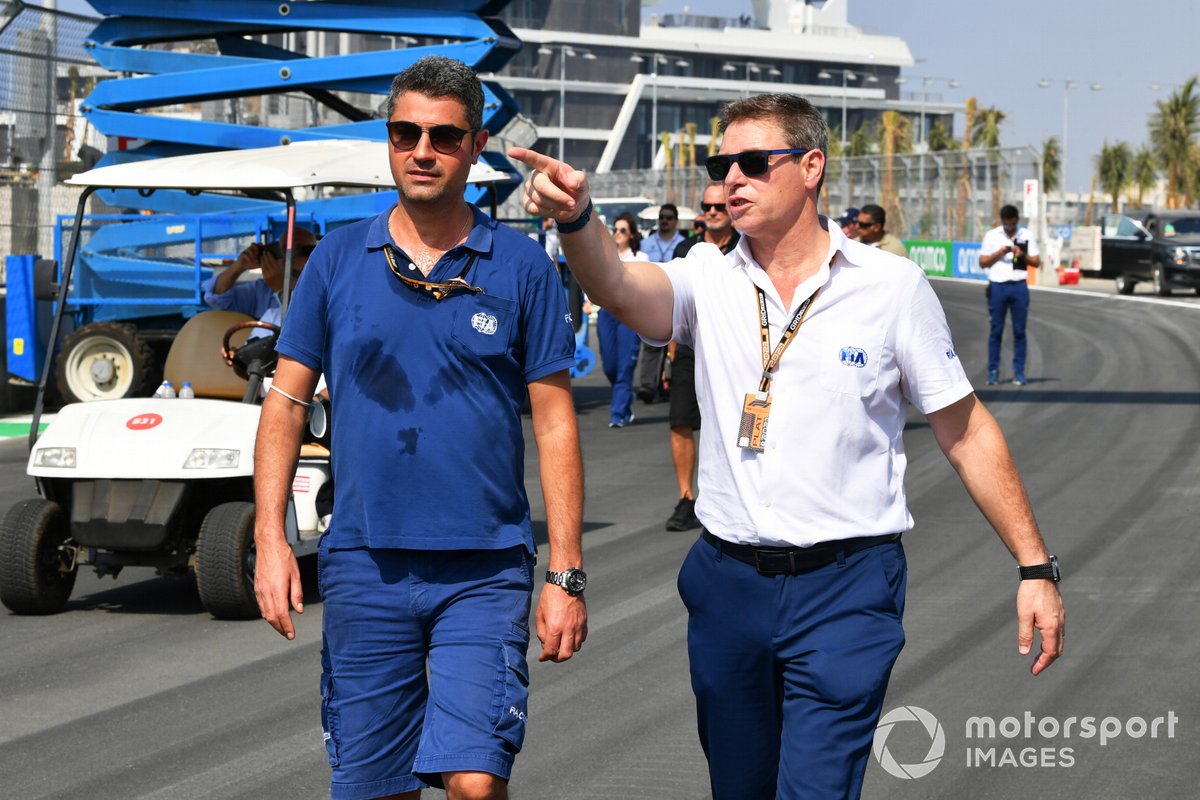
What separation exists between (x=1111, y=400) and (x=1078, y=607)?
981cm

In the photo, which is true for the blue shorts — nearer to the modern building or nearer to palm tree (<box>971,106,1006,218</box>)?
palm tree (<box>971,106,1006,218</box>)

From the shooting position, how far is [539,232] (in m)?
19.0

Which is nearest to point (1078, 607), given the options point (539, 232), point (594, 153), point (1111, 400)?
point (1111, 400)

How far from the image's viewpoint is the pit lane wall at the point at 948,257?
4755 cm

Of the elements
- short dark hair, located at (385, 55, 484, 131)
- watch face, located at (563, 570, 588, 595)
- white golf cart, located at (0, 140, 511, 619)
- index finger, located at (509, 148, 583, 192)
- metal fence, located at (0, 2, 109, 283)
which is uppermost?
metal fence, located at (0, 2, 109, 283)

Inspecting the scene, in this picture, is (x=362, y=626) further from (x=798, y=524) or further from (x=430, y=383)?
(x=798, y=524)

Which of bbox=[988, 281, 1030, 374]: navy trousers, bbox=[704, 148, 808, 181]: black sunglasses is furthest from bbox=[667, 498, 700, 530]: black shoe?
bbox=[988, 281, 1030, 374]: navy trousers

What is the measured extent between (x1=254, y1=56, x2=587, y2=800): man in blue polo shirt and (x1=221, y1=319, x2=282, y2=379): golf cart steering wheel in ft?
12.9

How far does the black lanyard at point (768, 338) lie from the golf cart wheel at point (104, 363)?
34.5 feet

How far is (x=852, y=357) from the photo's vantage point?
3.79 meters

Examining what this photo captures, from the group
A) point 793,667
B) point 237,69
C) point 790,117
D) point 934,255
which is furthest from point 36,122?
point 934,255

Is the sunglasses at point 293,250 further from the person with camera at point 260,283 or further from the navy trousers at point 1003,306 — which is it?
the navy trousers at point 1003,306

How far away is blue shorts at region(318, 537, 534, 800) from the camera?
3.68m

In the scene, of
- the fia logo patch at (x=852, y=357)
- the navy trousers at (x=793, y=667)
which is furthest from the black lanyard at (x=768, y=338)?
the navy trousers at (x=793, y=667)
